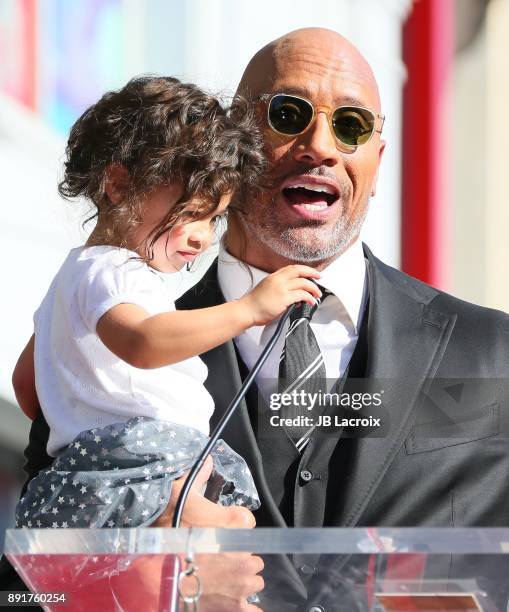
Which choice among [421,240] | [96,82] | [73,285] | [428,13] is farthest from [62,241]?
[73,285]

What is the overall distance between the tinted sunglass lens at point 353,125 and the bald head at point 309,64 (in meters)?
0.05

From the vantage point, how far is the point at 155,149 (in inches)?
68.8

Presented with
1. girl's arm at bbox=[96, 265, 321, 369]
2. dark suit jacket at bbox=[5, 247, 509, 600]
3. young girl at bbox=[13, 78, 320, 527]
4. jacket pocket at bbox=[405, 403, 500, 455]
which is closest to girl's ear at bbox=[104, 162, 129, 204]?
young girl at bbox=[13, 78, 320, 527]

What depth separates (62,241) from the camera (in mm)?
3986

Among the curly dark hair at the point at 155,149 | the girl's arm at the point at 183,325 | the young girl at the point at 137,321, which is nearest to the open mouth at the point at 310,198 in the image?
the curly dark hair at the point at 155,149

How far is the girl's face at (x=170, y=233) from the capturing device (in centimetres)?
169

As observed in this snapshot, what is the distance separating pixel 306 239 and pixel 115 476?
2.88 feet

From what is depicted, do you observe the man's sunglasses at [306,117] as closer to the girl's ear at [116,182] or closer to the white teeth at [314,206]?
the white teeth at [314,206]

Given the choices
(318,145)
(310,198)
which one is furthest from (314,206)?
(318,145)

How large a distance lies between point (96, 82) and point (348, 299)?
181cm

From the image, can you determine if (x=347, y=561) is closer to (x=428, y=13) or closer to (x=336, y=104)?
(x=336, y=104)

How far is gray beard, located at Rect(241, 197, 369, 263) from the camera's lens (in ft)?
7.75

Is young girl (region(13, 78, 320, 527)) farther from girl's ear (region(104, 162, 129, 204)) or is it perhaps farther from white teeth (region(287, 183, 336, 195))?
white teeth (region(287, 183, 336, 195))

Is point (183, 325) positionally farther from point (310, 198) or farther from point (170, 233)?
point (310, 198)
